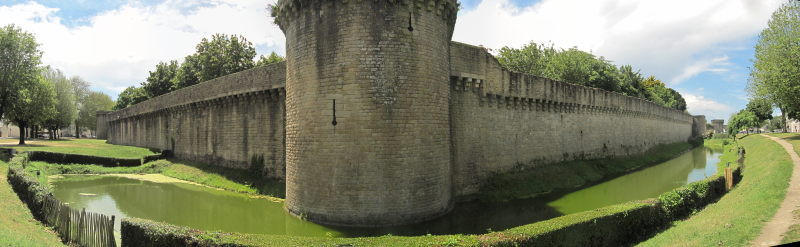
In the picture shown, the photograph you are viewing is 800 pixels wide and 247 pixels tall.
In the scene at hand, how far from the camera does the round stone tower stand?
35.6 feet

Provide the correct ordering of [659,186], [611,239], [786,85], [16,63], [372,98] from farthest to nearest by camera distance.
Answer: [16,63] < [786,85] < [659,186] < [372,98] < [611,239]

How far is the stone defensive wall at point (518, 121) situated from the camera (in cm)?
1523

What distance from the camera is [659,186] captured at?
1909 centimetres

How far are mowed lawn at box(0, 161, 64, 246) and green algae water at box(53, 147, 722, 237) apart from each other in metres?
2.35

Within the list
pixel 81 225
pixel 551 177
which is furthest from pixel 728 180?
pixel 81 225

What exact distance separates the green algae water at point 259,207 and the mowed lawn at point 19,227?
2.35 meters

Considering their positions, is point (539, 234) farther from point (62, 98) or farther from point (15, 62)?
point (62, 98)

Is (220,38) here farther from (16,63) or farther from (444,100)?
(444,100)

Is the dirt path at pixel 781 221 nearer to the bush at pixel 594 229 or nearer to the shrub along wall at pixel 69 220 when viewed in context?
the bush at pixel 594 229

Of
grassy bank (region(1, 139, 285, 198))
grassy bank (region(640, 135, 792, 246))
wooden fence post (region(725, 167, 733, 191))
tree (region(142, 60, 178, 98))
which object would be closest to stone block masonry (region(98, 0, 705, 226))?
grassy bank (region(1, 139, 285, 198))

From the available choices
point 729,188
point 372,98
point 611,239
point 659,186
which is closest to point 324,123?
point 372,98

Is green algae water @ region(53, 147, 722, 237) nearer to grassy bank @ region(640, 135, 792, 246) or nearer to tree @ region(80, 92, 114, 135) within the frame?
grassy bank @ region(640, 135, 792, 246)

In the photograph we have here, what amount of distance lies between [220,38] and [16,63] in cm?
1486

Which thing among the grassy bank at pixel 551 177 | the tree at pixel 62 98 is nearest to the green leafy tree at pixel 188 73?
the tree at pixel 62 98
